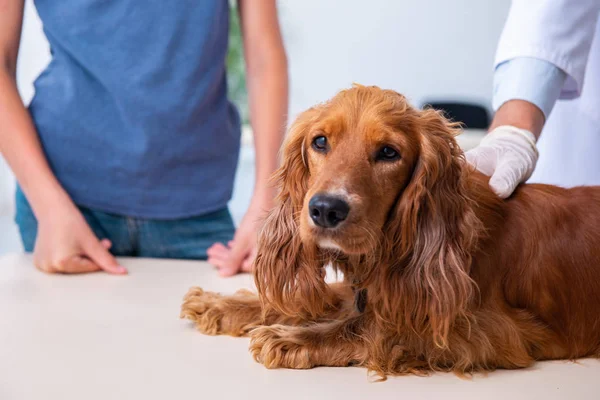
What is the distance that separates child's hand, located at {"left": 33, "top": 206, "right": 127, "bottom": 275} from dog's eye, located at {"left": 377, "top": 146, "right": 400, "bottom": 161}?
855mm

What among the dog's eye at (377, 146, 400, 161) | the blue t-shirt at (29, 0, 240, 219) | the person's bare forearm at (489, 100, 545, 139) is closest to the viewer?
the dog's eye at (377, 146, 400, 161)

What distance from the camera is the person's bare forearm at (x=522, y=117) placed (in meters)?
1.63

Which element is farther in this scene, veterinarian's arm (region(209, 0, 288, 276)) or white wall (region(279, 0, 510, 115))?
white wall (region(279, 0, 510, 115))

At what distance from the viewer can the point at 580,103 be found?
78.1 inches

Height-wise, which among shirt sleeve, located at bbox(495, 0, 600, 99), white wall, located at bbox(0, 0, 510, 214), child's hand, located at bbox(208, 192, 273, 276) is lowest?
white wall, located at bbox(0, 0, 510, 214)

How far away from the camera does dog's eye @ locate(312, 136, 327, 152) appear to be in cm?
125

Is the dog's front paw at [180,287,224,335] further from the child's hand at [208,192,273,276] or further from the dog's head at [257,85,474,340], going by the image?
the child's hand at [208,192,273,276]

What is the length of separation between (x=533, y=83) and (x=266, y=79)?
0.76 meters

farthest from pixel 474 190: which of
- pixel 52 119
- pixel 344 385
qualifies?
pixel 52 119

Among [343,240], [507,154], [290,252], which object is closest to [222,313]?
[290,252]

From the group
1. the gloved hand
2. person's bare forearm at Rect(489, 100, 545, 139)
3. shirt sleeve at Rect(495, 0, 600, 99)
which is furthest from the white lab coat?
the gloved hand

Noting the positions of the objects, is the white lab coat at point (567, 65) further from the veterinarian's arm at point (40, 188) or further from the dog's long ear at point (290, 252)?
the veterinarian's arm at point (40, 188)

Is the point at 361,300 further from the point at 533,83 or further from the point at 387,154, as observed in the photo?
the point at 533,83

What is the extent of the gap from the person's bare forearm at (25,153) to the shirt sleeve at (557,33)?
1.24 metres
